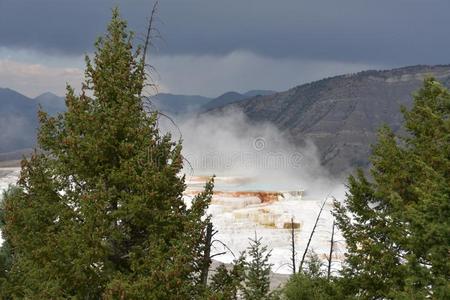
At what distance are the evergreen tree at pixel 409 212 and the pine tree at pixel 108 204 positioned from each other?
15.3 feet

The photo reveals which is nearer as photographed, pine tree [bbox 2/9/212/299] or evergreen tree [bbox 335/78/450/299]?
evergreen tree [bbox 335/78/450/299]

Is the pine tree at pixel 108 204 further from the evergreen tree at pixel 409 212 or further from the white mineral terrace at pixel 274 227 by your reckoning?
the white mineral terrace at pixel 274 227

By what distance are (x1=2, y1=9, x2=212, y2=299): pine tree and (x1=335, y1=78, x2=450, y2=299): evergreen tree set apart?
184 inches

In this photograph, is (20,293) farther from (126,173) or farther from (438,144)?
(438,144)

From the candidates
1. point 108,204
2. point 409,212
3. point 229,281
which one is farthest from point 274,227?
point 108,204

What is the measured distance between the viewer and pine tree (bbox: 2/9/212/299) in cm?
1180

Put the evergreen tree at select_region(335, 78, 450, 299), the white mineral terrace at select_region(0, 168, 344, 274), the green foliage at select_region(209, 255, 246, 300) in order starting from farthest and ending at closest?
the white mineral terrace at select_region(0, 168, 344, 274) < the green foliage at select_region(209, 255, 246, 300) < the evergreen tree at select_region(335, 78, 450, 299)

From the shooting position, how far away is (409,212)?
12.3 metres

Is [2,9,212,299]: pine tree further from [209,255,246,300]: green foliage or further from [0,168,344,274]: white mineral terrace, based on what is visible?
[0,168,344,274]: white mineral terrace

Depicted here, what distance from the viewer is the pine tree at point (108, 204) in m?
11.8

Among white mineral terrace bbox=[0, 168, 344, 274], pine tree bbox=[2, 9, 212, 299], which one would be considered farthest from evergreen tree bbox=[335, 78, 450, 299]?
white mineral terrace bbox=[0, 168, 344, 274]

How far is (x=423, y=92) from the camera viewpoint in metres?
15.6

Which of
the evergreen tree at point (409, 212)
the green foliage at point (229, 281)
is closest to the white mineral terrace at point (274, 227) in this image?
the evergreen tree at point (409, 212)

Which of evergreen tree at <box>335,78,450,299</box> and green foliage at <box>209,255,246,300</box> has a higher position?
evergreen tree at <box>335,78,450,299</box>
